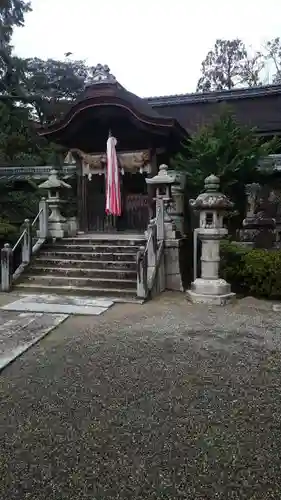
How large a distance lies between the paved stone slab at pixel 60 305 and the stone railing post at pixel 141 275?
→ 597 millimetres

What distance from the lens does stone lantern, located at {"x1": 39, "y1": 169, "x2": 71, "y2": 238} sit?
9.71 metres

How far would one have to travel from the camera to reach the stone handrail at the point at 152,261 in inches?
285

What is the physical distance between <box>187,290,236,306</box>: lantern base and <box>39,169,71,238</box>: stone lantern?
13.5ft

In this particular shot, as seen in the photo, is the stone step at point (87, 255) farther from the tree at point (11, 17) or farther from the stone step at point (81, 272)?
the tree at point (11, 17)

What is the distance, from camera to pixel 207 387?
138 inches

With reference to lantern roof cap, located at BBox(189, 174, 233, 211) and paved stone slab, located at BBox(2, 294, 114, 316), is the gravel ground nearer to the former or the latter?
paved stone slab, located at BBox(2, 294, 114, 316)

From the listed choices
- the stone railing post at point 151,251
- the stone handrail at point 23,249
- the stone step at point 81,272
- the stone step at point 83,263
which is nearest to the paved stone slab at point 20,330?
the stone handrail at point 23,249

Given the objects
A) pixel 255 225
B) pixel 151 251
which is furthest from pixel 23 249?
pixel 255 225

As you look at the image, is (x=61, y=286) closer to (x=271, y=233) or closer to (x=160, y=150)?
(x=160, y=150)

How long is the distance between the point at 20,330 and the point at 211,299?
11.5 feet

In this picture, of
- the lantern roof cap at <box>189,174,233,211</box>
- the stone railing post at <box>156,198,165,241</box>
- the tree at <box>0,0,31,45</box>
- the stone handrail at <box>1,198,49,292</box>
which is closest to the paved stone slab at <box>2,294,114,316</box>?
the stone handrail at <box>1,198,49,292</box>

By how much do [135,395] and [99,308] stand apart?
331 centimetres

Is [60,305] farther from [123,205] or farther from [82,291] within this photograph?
[123,205]

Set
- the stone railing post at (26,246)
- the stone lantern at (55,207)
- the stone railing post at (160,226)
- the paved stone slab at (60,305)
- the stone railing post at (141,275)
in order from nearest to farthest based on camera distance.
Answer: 1. the paved stone slab at (60,305)
2. the stone railing post at (141,275)
3. the stone railing post at (160,226)
4. the stone railing post at (26,246)
5. the stone lantern at (55,207)
